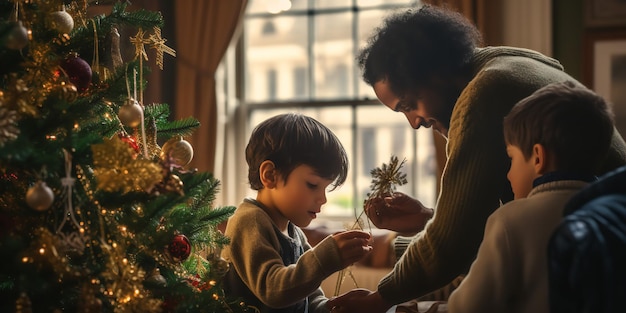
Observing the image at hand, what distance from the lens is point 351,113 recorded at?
4.23 meters

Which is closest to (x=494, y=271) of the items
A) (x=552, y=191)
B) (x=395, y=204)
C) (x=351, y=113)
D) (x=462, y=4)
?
(x=552, y=191)

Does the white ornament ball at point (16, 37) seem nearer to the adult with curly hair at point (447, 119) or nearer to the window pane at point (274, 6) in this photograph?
the adult with curly hair at point (447, 119)

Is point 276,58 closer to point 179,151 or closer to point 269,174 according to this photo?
point 269,174

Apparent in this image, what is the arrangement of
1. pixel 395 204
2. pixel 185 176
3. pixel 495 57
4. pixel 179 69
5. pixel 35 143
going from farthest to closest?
pixel 179 69
pixel 395 204
pixel 495 57
pixel 185 176
pixel 35 143

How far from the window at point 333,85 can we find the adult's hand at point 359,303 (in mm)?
2277

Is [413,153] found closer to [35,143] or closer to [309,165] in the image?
[309,165]

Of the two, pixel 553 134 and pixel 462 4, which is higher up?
pixel 462 4

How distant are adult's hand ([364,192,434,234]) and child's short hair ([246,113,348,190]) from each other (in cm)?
17

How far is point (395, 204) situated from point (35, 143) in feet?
3.15

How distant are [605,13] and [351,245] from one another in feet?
8.14

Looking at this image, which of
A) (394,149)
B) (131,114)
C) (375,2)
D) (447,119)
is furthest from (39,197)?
(375,2)

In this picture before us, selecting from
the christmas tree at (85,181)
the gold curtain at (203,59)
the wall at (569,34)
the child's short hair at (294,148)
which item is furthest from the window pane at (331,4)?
the christmas tree at (85,181)

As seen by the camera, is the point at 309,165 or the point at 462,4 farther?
the point at 462,4

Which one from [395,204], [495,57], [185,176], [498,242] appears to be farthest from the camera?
[395,204]
